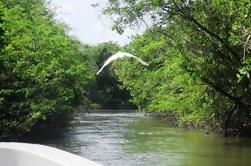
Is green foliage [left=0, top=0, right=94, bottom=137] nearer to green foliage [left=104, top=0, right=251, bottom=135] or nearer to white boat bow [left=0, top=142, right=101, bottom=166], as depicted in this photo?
green foliage [left=104, top=0, right=251, bottom=135]

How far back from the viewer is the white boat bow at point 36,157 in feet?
7.77

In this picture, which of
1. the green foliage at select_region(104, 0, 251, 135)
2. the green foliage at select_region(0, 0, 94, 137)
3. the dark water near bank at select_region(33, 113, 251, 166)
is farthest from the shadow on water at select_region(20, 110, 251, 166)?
the green foliage at select_region(104, 0, 251, 135)

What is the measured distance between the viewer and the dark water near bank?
13539mm

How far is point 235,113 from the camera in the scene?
66.4ft

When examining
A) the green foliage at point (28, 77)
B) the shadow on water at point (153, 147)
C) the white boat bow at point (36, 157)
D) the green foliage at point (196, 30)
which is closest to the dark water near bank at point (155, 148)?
the shadow on water at point (153, 147)

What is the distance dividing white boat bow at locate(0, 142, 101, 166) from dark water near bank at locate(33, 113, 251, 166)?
31.1 feet

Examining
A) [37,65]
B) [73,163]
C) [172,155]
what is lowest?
[172,155]

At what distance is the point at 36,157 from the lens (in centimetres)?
276

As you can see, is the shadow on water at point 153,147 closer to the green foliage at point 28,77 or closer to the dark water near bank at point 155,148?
the dark water near bank at point 155,148

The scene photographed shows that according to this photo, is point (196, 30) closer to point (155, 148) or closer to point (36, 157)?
point (155, 148)

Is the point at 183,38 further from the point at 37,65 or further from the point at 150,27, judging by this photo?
the point at 37,65

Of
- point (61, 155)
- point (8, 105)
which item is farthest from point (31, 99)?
point (61, 155)

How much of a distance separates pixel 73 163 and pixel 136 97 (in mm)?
34053

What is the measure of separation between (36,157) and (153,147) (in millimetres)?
14145
